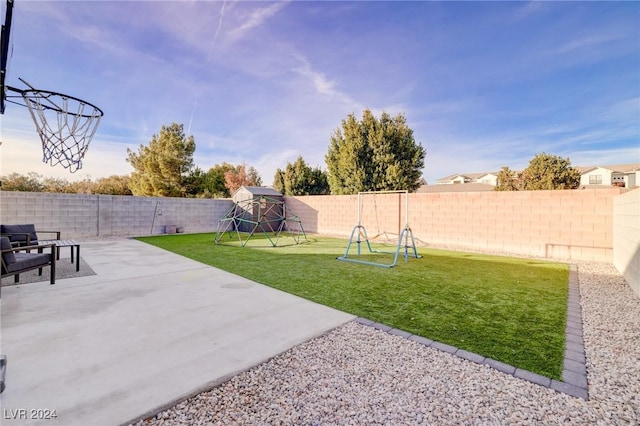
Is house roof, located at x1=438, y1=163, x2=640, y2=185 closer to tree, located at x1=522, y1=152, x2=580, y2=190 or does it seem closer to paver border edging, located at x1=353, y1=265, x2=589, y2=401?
tree, located at x1=522, y1=152, x2=580, y2=190

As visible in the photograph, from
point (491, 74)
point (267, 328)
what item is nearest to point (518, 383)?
point (267, 328)

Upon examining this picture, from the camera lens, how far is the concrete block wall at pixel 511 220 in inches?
259

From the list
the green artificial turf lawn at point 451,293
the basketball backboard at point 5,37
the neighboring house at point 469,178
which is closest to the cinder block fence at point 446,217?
the green artificial turf lawn at point 451,293

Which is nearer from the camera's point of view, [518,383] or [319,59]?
[518,383]

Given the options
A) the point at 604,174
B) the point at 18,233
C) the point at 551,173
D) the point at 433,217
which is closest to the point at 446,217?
the point at 433,217

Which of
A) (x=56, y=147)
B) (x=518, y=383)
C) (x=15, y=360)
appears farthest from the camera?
(x=56, y=147)

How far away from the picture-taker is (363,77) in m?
9.91

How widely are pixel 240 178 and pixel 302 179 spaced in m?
10.0

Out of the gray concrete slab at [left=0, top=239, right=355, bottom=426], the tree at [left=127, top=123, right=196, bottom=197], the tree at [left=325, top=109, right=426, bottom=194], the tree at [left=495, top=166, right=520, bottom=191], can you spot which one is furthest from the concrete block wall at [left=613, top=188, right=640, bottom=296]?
the tree at [left=127, top=123, right=196, bottom=197]

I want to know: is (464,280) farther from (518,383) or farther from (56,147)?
(56,147)

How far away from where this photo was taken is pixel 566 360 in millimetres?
2252

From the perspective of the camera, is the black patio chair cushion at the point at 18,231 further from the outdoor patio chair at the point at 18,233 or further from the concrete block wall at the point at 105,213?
the concrete block wall at the point at 105,213

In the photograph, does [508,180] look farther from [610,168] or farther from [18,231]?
[18,231]

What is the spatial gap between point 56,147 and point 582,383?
619 centimetres
